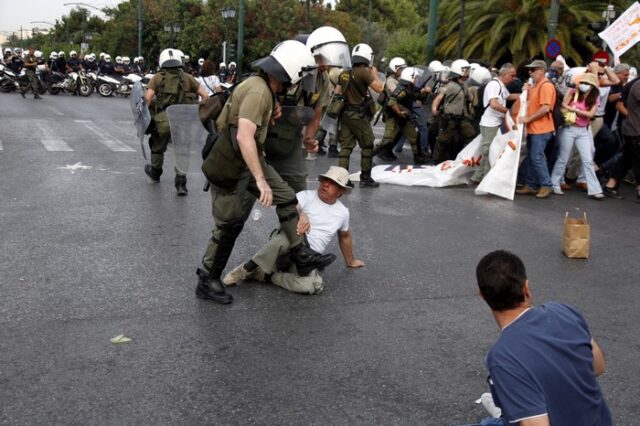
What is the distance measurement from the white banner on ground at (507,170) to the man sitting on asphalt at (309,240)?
4.37 meters

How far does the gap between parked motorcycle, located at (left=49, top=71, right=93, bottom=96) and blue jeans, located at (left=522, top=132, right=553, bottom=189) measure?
22.7m

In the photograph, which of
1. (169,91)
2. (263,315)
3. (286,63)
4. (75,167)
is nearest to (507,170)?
(169,91)

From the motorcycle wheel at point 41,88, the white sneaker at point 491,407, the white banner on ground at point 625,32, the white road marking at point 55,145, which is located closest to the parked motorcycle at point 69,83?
the motorcycle wheel at point 41,88

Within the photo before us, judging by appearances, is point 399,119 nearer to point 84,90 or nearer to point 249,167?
point 249,167

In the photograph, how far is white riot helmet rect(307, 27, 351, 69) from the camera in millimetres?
6297

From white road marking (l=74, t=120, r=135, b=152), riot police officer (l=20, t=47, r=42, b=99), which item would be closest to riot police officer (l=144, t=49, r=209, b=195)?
white road marking (l=74, t=120, r=135, b=152)

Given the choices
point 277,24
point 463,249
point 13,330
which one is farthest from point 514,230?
point 277,24

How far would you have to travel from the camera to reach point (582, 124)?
9.73 meters

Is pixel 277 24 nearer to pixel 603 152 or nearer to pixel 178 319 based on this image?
pixel 603 152

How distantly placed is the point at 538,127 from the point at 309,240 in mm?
5136

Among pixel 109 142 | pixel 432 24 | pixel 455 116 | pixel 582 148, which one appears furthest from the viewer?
pixel 432 24

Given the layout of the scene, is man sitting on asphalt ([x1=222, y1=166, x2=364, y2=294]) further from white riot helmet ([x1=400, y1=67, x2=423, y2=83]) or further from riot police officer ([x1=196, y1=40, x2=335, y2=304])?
white riot helmet ([x1=400, y1=67, x2=423, y2=83])

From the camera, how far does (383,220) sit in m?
8.00

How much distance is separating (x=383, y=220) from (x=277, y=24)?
118 ft
